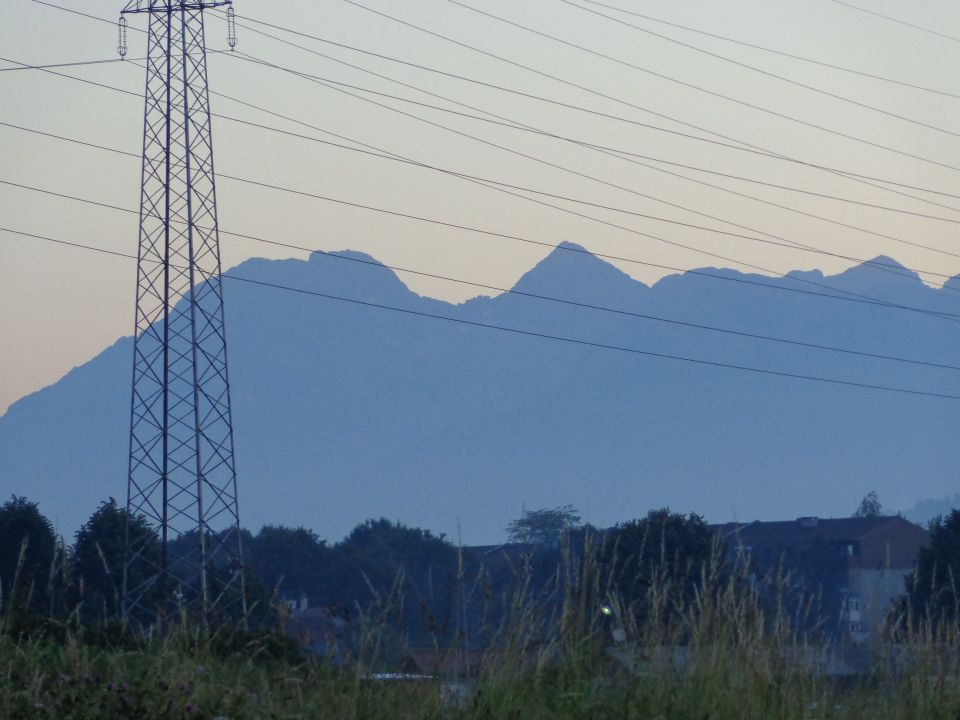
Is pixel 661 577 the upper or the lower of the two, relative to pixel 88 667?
upper

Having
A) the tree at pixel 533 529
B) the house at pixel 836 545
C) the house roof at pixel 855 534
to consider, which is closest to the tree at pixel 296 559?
the house at pixel 836 545

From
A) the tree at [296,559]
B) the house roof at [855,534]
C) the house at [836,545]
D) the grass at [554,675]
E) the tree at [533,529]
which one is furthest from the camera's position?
the house roof at [855,534]

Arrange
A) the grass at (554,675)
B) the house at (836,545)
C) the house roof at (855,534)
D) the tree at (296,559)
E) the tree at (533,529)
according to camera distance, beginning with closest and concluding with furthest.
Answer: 1. the grass at (554,675)
2. the tree at (533,529)
3. the tree at (296,559)
4. the house at (836,545)
5. the house roof at (855,534)

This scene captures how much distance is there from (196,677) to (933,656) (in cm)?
523

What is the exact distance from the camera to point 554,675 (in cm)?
Answer: 850

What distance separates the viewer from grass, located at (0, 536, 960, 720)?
7668 millimetres

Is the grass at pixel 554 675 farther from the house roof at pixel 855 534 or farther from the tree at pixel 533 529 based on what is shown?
the house roof at pixel 855 534

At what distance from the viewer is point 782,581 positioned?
9203 mm

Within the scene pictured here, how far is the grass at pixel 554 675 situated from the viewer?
25.2 ft

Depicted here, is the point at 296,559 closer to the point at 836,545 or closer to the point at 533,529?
the point at 836,545

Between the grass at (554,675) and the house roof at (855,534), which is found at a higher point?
the house roof at (855,534)

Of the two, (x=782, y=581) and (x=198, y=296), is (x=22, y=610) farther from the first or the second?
(x=198, y=296)

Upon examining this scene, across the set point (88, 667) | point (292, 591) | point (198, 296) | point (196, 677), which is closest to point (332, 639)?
point (196, 677)

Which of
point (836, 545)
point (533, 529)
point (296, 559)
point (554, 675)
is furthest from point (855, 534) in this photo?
point (554, 675)
